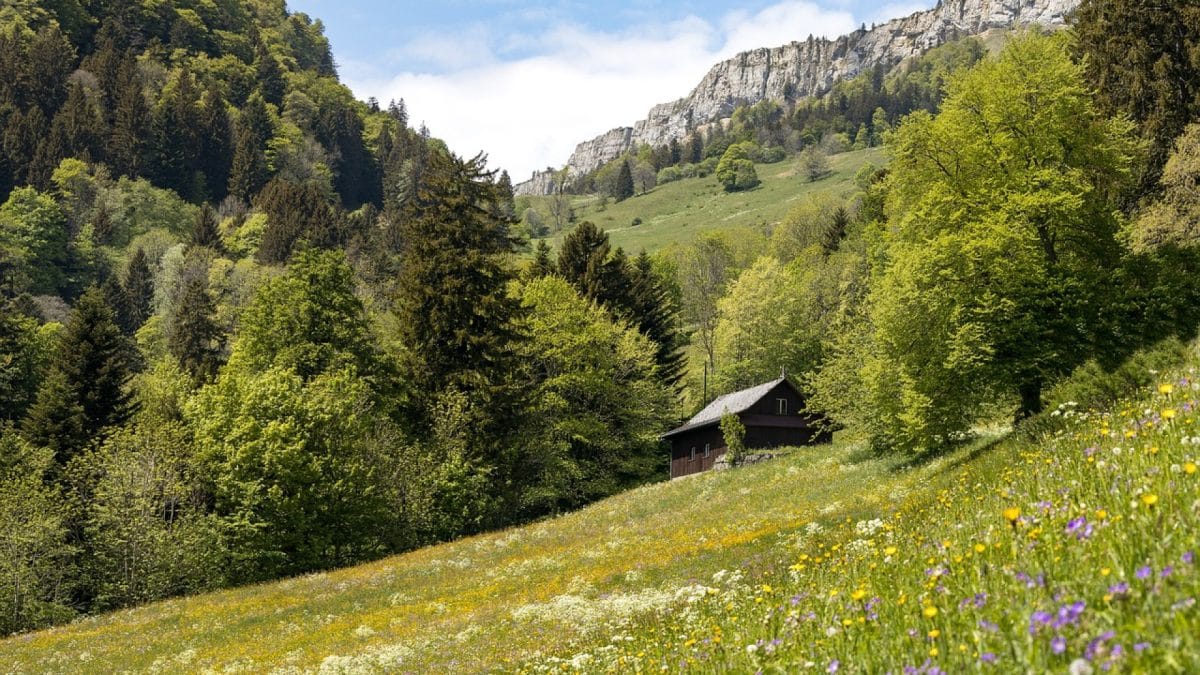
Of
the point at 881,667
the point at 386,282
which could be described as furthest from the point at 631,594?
the point at 386,282

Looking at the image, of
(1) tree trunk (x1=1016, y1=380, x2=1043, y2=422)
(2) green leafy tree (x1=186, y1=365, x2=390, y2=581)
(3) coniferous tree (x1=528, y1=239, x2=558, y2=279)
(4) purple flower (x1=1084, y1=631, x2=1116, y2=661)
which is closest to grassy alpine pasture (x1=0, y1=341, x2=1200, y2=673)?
(4) purple flower (x1=1084, y1=631, x2=1116, y2=661)

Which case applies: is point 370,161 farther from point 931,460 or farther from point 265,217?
point 931,460

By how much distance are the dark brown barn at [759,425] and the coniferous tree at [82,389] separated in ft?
121

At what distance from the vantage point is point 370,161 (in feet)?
605

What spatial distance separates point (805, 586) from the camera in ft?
30.3

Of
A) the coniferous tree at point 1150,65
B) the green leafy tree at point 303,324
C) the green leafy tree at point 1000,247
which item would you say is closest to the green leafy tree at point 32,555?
A: the green leafy tree at point 303,324

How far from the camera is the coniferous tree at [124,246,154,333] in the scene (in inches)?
3846

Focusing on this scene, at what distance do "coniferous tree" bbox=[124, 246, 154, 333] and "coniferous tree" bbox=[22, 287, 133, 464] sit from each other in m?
54.4

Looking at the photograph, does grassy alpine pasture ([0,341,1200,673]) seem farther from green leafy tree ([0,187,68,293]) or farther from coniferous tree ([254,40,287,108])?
coniferous tree ([254,40,287,108])

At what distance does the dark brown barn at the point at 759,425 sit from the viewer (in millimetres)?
59500

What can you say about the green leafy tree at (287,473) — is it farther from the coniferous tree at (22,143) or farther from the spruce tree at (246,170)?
the coniferous tree at (22,143)

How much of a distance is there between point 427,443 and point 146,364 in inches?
1897

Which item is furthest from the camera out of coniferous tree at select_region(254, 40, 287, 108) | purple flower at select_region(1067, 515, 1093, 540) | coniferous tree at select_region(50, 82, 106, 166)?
coniferous tree at select_region(254, 40, 287, 108)

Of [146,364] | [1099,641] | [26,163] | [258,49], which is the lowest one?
[1099,641]
